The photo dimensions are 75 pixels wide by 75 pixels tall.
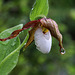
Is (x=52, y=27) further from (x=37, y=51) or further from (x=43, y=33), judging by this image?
(x=37, y=51)

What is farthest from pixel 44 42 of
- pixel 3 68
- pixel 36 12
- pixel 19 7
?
pixel 19 7

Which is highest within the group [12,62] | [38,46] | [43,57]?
[38,46]

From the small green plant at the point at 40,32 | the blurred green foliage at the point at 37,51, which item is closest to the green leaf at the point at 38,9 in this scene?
the small green plant at the point at 40,32

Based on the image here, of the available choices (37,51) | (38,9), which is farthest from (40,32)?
(37,51)

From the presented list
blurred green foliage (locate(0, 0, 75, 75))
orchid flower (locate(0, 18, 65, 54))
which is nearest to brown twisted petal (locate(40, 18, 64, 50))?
orchid flower (locate(0, 18, 65, 54))

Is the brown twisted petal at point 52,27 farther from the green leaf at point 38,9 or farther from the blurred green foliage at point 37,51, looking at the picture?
the blurred green foliage at point 37,51

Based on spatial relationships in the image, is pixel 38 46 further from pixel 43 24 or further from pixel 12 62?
pixel 12 62
